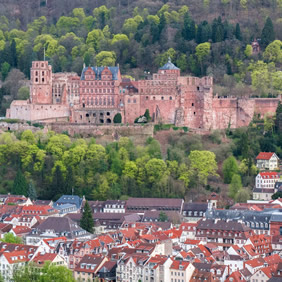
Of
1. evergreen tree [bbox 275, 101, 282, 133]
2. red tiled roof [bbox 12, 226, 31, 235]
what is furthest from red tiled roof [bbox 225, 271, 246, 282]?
evergreen tree [bbox 275, 101, 282, 133]

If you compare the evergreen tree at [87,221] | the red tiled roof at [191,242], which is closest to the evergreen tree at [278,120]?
the evergreen tree at [87,221]

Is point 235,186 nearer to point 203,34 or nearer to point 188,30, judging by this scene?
point 203,34

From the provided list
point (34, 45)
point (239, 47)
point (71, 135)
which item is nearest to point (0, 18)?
point (34, 45)

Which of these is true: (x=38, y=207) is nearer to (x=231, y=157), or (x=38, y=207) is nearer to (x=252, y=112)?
(x=231, y=157)

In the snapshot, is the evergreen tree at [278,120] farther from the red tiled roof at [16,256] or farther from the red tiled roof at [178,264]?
the red tiled roof at [16,256]

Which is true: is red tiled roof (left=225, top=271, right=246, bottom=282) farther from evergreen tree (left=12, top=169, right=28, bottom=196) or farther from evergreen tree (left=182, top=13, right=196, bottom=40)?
evergreen tree (left=182, top=13, right=196, bottom=40)

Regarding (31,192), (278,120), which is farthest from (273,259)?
(278,120)
